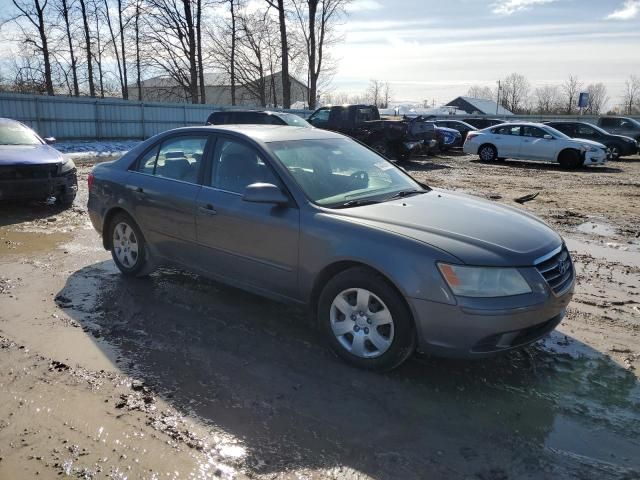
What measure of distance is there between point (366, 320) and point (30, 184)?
23.2ft

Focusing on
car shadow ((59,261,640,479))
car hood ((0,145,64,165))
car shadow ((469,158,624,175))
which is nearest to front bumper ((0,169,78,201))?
car hood ((0,145,64,165))

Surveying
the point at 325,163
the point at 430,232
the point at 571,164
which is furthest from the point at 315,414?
the point at 571,164

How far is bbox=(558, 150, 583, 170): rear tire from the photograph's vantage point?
1769 centimetres

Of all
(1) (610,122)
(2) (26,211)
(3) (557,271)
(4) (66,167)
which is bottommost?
(2) (26,211)

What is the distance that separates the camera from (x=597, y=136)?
21.6 m

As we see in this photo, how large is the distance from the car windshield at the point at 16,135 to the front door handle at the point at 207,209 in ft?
21.2

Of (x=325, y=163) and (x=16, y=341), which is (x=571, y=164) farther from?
(x=16, y=341)

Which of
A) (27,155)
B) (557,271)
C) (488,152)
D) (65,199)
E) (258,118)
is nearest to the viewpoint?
(557,271)

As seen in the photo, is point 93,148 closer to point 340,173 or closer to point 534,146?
point 534,146

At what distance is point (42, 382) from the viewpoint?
3.52 m

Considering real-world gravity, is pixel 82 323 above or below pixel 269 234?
below

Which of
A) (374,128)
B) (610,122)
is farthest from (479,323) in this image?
(610,122)

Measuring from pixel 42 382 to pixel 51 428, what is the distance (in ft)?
1.98

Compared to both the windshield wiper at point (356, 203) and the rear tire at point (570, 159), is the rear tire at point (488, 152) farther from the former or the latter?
the windshield wiper at point (356, 203)
